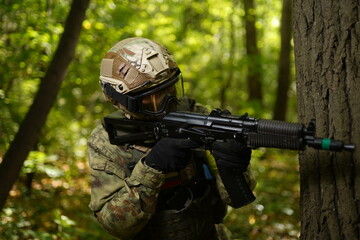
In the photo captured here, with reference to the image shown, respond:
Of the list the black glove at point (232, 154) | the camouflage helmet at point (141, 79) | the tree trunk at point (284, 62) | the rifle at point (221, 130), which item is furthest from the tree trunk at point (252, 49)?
the black glove at point (232, 154)

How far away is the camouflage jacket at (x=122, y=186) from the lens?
2320 mm

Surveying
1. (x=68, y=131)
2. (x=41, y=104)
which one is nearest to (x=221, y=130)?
(x=41, y=104)

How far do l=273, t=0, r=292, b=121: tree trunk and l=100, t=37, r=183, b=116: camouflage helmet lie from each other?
7.16 meters

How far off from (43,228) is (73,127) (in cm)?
287

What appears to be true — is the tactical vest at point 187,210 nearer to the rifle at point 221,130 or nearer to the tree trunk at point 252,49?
the rifle at point 221,130

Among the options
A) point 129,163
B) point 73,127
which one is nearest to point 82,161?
point 73,127

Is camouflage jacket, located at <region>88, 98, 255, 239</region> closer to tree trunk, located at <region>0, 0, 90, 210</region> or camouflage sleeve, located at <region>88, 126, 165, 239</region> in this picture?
camouflage sleeve, located at <region>88, 126, 165, 239</region>

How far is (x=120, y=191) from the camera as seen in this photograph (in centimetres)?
240

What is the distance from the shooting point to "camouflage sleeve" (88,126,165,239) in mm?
2318

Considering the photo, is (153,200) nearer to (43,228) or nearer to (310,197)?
(310,197)

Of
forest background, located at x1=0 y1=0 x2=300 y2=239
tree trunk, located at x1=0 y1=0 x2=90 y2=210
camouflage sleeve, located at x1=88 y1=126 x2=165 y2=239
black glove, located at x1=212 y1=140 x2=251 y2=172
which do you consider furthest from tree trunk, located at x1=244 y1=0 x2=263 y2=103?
black glove, located at x1=212 y1=140 x2=251 y2=172

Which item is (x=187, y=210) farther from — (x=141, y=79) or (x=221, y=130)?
(x=141, y=79)

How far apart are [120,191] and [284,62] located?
306 inches

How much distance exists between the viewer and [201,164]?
271 cm
